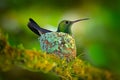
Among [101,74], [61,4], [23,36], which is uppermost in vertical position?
[61,4]

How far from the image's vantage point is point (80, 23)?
2.79m

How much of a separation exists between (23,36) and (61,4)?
10.8 inches

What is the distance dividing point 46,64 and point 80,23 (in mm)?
303

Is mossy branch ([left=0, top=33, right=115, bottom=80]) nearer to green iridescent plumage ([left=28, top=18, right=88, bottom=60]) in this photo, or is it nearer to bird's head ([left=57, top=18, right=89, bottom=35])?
green iridescent plumage ([left=28, top=18, right=88, bottom=60])

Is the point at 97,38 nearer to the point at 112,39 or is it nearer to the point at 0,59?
the point at 112,39

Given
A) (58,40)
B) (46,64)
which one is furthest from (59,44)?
(46,64)

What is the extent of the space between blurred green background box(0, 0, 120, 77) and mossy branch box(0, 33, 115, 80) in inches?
1.7


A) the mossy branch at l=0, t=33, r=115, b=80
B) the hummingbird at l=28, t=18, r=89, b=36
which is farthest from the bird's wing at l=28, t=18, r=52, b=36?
the mossy branch at l=0, t=33, r=115, b=80

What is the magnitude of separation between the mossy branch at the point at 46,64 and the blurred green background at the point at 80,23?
43 mm

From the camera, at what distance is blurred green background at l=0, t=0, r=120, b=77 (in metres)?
2.71

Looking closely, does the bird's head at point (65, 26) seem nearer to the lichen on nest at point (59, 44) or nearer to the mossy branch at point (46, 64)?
the lichen on nest at point (59, 44)

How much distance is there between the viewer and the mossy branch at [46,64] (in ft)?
8.50

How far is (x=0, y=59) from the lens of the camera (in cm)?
259

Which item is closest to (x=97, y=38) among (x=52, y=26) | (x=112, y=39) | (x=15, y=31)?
(x=112, y=39)
